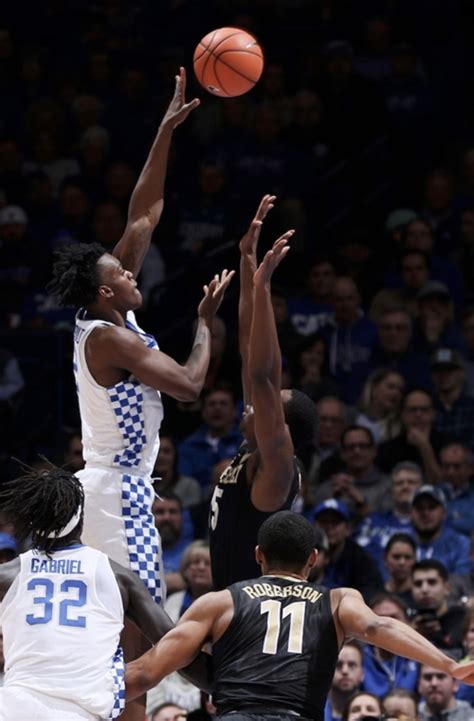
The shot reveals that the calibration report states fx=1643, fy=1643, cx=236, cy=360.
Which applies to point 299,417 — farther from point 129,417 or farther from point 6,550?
point 6,550

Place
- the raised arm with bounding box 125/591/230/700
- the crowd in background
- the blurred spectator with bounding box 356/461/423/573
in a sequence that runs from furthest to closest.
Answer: the blurred spectator with bounding box 356/461/423/573 < the crowd in background < the raised arm with bounding box 125/591/230/700

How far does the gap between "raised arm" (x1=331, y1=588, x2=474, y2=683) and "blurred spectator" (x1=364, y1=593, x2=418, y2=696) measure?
331 cm

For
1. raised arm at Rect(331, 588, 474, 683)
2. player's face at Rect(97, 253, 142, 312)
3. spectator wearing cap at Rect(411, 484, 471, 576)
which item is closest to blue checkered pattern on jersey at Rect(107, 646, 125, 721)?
raised arm at Rect(331, 588, 474, 683)

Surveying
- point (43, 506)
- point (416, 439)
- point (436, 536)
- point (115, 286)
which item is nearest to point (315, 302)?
point (416, 439)

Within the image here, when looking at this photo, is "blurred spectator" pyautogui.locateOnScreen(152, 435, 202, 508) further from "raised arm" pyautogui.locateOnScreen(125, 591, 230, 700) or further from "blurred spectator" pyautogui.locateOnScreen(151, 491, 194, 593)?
"raised arm" pyautogui.locateOnScreen(125, 591, 230, 700)

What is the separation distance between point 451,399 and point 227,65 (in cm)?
412

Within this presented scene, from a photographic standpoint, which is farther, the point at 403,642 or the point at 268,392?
the point at 268,392

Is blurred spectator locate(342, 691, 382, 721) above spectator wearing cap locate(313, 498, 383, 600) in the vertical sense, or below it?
below

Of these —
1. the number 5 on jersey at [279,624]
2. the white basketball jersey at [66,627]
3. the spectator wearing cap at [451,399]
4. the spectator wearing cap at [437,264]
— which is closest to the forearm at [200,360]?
the white basketball jersey at [66,627]

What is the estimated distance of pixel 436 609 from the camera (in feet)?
31.4

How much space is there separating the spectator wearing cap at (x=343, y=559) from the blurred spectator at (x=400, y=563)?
0.11 meters

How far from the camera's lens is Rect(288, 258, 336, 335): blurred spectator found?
12250 mm

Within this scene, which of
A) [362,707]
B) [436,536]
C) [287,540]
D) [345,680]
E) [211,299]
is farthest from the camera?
[436,536]

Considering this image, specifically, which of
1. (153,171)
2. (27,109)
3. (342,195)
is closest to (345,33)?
(342,195)
